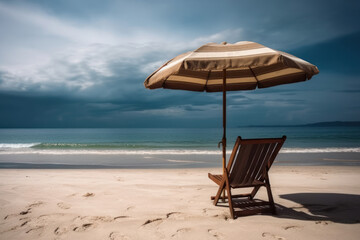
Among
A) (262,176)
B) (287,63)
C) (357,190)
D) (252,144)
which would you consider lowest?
(357,190)

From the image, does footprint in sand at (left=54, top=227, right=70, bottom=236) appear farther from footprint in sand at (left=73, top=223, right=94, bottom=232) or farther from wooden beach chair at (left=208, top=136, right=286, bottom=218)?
wooden beach chair at (left=208, top=136, right=286, bottom=218)

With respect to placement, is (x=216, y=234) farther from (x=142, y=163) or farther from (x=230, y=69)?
(x=142, y=163)

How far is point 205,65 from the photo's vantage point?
280 cm

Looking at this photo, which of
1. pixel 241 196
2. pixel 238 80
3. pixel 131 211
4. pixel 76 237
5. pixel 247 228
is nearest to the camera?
pixel 76 237

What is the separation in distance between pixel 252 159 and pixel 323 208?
5.02 feet

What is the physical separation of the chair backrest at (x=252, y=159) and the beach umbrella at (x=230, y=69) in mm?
440

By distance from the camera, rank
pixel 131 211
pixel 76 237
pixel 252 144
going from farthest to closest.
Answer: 1. pixel 131 211
2. pixel 252 144
3. pixel 76 237

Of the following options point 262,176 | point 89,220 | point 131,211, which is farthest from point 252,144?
point 89,220

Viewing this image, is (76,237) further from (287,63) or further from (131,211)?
(287,63)

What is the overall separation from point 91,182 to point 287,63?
5001 mm

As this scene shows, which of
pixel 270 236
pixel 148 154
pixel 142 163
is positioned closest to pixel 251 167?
pixel 270 236

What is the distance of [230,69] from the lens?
4477 mm

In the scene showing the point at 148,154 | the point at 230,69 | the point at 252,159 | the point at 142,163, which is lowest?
the point at 148,154

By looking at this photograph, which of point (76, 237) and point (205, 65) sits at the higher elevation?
point (205, 65)
